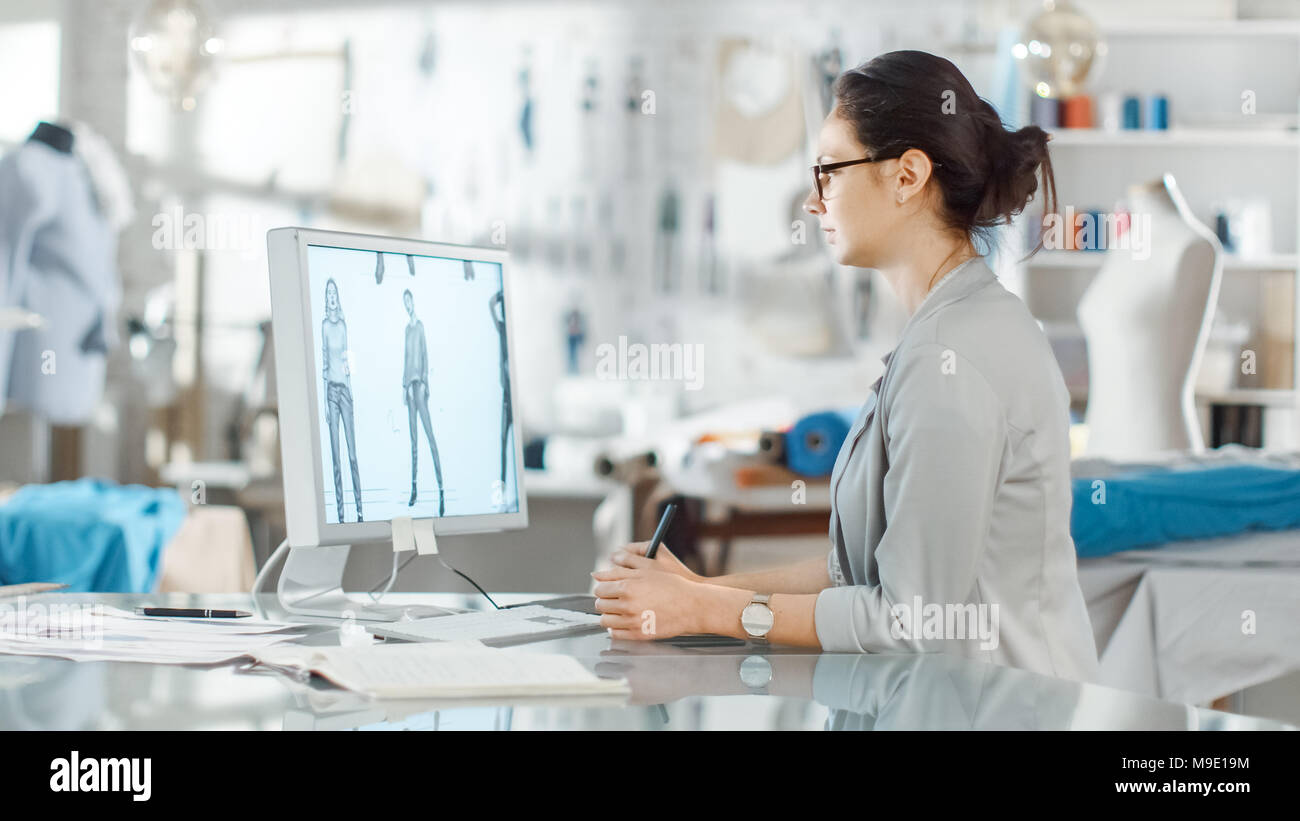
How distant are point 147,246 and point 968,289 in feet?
15.6

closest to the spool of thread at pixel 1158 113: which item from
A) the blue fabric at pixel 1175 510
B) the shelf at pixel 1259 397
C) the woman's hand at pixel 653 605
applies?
the shelf at pixel 1259 397

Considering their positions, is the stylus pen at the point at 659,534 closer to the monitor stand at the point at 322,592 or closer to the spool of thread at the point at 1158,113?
the monitor stand at the point at 322,592

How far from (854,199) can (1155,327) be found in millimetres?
2414

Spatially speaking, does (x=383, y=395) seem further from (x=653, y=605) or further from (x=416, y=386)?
(x=653, y=605)

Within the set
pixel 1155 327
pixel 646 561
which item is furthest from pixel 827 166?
pixel 1155 327

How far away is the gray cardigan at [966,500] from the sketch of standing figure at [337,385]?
570mm

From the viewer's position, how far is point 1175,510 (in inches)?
94.1

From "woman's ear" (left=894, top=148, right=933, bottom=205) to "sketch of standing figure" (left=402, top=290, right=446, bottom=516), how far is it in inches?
24.6

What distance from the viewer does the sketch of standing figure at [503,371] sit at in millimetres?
1662

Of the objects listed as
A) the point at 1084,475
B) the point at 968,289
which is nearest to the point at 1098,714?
the point at 968,289

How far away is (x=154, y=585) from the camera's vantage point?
3.40 metres

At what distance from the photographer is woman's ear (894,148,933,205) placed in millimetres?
1451
